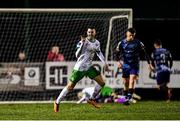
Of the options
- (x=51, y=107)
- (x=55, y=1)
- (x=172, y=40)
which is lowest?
(x=51, y=107)

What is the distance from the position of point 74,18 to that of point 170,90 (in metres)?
3.90

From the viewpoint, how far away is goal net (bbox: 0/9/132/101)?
23891 millimetres

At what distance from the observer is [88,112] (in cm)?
1841

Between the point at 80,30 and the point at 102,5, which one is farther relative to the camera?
the point at 102,5

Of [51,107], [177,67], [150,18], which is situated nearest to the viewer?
[51,107]

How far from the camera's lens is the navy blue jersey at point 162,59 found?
2372 centimetres

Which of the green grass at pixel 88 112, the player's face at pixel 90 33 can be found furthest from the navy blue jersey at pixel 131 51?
the player's face at pixel 90 33

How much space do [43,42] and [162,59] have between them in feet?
14.2

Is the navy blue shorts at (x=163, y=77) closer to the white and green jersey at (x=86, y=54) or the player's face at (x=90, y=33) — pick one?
the white and green jersey at (x=86, y=54)

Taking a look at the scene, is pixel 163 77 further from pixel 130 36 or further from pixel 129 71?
pixel 130 36

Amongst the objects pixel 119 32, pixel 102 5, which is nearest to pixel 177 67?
pixel 119 32

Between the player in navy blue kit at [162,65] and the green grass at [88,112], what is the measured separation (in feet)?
9.30

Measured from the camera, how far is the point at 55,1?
28.3 metres

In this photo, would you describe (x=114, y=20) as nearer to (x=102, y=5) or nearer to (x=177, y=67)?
(x=177, y=67)
